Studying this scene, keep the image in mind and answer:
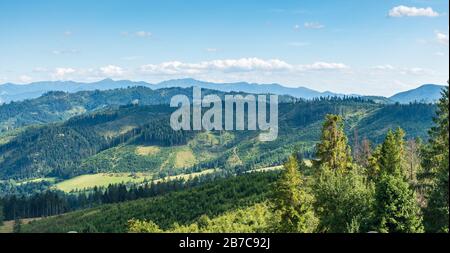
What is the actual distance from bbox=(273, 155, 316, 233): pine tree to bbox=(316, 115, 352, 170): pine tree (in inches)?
313

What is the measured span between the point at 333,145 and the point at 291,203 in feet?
38.9

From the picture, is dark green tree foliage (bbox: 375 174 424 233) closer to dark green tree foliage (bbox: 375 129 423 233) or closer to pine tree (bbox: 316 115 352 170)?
dark green tree foliage (bbox: 375 129 423 233)

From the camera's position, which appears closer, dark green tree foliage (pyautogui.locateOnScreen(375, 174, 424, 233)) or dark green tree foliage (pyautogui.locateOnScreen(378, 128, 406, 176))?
dark green tree foliage (pyautogui.locateOnScreen(375, 174, 424, 233))

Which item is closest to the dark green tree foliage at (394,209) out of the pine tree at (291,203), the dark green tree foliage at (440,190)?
the dark green tree foliage at (440,190)

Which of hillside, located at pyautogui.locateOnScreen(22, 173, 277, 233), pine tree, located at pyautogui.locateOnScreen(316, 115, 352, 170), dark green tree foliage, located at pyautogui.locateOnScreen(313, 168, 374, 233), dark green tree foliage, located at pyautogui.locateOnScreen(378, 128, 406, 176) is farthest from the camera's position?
hillside, located at pyautogui.locateOnScreen(22, 173, 277, 233)

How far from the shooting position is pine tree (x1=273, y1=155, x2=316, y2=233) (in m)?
58.7

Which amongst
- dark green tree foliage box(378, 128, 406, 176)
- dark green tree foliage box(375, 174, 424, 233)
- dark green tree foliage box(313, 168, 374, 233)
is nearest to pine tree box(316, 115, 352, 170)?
dark green tree foliage box(313, 168, 374, 233)

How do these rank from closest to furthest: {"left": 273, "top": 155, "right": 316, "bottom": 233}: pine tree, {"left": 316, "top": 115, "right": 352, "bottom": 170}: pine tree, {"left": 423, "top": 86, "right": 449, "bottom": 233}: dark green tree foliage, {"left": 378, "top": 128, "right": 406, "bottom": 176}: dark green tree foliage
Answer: {"left": 423, "top": 86, "right": 449, "bottom": 233}: dark green tree foliage → {"left": 273, "top": 155, "right": 316, "bottom": 233}: pine tree → {"left": 316, "top": 115, "right": 352, "bottom": 170}: pine tree → {"left": 378, "top": 128, "right": 406, "bottom": 176}: dark green tree foliage

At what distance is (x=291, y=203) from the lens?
59.0 metres
